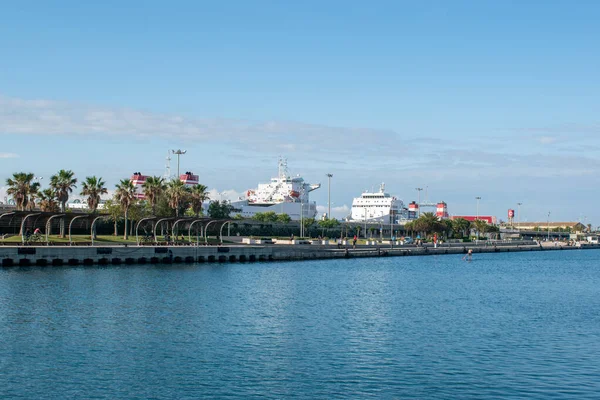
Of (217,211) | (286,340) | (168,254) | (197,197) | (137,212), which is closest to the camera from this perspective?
(286,340)

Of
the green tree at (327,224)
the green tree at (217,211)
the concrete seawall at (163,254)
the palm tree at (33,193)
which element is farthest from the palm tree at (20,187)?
the green tree at (327,224)

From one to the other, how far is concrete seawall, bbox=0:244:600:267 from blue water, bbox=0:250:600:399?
6395 mm

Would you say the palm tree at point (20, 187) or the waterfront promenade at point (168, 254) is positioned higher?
the palm tree at point (20, 187)

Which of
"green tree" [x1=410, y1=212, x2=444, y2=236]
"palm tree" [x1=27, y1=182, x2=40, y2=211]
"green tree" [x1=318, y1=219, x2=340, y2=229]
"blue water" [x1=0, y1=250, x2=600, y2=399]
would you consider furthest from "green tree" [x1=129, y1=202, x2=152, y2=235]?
"green tree" [x1=410, y1=212, x2=444, y2=236]

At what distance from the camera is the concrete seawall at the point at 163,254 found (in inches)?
2603

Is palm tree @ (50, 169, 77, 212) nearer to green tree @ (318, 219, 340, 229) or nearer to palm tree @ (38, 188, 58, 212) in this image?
palm tree @ (38, 188, 58, 212)

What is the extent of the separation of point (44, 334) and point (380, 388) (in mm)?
16971

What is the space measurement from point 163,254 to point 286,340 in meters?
47.2

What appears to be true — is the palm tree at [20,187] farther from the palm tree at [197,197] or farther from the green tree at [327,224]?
the green tree at [327,224]

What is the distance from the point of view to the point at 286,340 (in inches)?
1314

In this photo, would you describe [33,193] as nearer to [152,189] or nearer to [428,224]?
[152,189]

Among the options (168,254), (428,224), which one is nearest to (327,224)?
(428,224)

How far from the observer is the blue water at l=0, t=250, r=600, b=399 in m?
25.4

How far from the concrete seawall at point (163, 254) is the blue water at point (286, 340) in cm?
640
